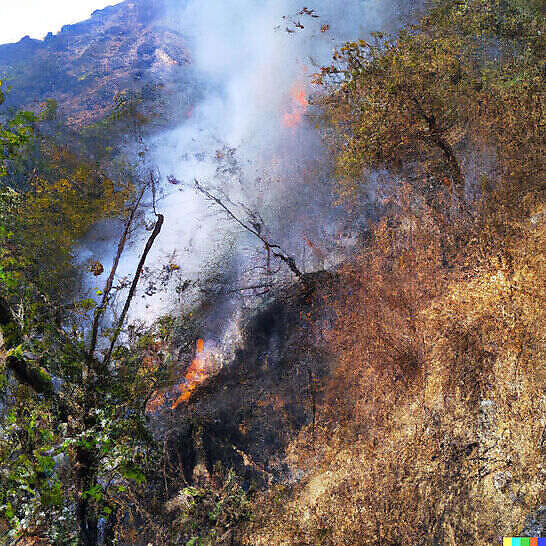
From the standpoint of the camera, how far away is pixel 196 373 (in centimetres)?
847

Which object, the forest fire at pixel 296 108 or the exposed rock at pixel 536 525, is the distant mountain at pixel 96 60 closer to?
the forest fire at pixel 296 108

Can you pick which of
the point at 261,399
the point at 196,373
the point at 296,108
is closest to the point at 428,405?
the point at 261,399

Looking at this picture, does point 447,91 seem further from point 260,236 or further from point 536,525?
point 536,525

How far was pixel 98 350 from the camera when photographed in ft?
27.6

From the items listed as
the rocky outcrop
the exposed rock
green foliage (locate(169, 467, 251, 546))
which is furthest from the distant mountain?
the exposed rock

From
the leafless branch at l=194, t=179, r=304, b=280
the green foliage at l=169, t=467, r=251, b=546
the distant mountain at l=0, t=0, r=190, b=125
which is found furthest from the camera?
the distant mountain at l=0, t=0, r=190, b=125

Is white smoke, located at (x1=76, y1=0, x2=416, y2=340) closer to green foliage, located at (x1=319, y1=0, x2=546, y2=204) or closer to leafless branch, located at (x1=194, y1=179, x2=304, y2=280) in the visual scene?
leafless branch, located at (x1=194, y1=179, x2=304, y2=280)

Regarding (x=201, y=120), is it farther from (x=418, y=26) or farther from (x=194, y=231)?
(x=418, y=26)

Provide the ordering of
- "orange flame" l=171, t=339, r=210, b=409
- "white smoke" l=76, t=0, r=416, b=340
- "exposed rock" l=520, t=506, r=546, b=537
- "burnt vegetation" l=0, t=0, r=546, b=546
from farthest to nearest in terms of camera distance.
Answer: "white smoke" l=76, t=0, r=416, b=340 → "orange flame" l=171, t=339, r=210, b=409 → "burnt vegetation" l=0, t=0, r=546, b=546 → "exposed rock" l=520, t=506, r=546, b=537

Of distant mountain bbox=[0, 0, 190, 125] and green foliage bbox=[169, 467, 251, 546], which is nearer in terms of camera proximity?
green foliage bbox=[169, 467, 251, 546]

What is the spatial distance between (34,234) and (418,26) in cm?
902

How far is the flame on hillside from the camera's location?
8.34 metres

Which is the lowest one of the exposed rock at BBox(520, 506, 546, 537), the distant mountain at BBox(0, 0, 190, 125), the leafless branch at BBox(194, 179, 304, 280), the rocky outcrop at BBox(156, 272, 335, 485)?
the exposed rock at BBox(520, 506, 546, 537)

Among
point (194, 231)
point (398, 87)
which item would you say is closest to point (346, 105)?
point (398, 87)
